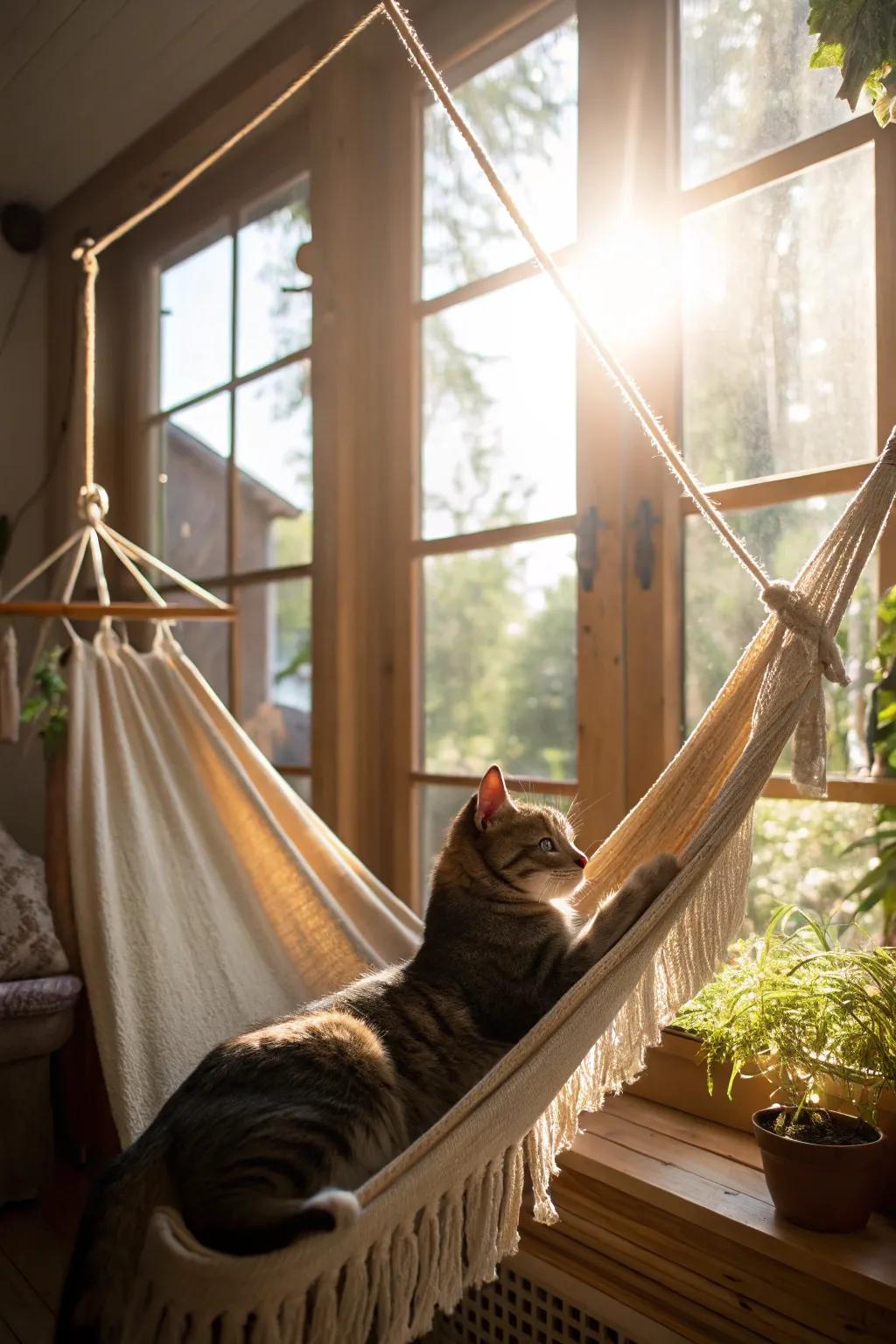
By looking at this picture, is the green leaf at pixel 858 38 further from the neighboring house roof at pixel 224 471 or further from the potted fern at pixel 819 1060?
the neighboring house roof at pixel 224 471

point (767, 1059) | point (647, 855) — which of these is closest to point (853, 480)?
point (647, 855)

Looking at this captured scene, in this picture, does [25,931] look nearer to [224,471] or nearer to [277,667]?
[277,667]

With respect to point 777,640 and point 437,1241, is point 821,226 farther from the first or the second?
point 437,1241

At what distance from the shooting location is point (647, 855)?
1263 millimetres

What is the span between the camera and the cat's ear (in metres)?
1.33

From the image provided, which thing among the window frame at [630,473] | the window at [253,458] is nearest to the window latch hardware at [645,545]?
the window frame at [630,473]

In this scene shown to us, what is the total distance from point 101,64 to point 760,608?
200 centimetres

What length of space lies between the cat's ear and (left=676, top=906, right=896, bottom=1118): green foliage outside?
363 millimetres

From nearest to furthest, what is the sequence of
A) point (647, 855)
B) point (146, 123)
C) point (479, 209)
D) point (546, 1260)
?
point (647, 855)
point (546, 1260)
point (479, 209)
point (146, 123)

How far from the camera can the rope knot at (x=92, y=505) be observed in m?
2.00

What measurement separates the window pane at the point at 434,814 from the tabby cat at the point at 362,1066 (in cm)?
73

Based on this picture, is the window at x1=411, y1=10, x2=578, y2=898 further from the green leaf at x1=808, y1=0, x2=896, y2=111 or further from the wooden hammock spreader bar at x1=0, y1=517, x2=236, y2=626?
the green leaf at x1=808, y1=0, x2=896, y2=111

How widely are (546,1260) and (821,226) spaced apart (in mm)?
1431

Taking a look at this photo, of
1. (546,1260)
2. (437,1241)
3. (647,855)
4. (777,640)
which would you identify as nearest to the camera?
(437,1241)
